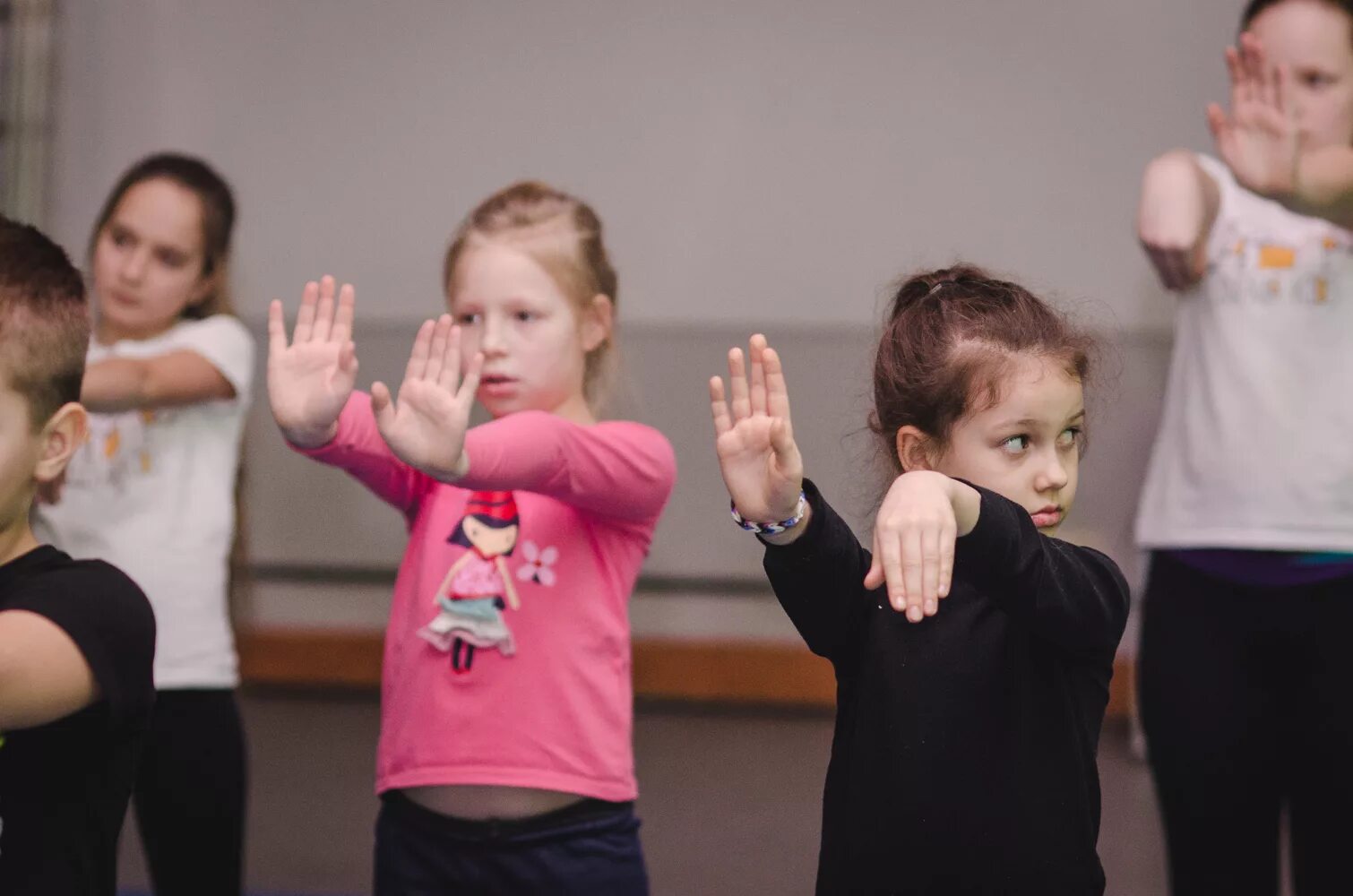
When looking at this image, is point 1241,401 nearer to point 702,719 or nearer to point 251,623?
point 702,719

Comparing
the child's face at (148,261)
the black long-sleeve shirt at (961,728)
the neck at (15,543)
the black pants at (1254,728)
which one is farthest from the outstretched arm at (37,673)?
the black pants at (1254,728)

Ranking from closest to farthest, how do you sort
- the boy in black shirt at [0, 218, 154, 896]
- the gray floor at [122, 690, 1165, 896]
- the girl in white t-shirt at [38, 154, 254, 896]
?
the boy in black shirt at [0, 218, 154, 896] < the girl in white t-shirt at [38, 154, 254, 896] < the gray floor at [122, 690, 1165, 896]

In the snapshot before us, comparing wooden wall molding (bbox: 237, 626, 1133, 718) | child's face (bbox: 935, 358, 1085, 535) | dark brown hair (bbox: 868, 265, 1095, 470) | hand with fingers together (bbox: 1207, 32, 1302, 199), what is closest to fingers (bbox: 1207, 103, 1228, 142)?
hand with fingers together (bbox: 1207, 32, 1302, 199)

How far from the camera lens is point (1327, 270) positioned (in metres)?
1.83

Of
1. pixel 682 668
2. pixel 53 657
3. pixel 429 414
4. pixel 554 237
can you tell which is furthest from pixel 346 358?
pixel 682 668

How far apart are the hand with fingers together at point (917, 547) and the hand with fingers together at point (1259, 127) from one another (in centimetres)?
91

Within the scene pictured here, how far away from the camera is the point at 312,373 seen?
154 centimetres

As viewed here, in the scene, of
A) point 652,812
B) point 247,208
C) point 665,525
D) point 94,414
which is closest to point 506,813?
point 94,414

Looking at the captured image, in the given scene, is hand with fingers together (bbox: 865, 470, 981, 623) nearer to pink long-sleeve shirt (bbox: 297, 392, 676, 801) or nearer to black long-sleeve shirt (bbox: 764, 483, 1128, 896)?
black long-sleeve shirt (bbox: 764, 483, 1128, 896)

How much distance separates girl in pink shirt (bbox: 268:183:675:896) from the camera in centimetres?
153

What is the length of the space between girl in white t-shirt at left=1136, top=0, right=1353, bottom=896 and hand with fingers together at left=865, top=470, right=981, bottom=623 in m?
0.83

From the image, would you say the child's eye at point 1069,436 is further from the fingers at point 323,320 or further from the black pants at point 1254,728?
the fingers at point 323,320

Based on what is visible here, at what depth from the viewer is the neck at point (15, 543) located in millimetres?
1259

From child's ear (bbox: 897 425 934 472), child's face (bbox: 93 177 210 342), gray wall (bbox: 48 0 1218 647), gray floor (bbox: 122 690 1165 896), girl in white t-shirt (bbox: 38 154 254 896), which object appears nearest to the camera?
child's ear (bbox: 897 425 934 472)
